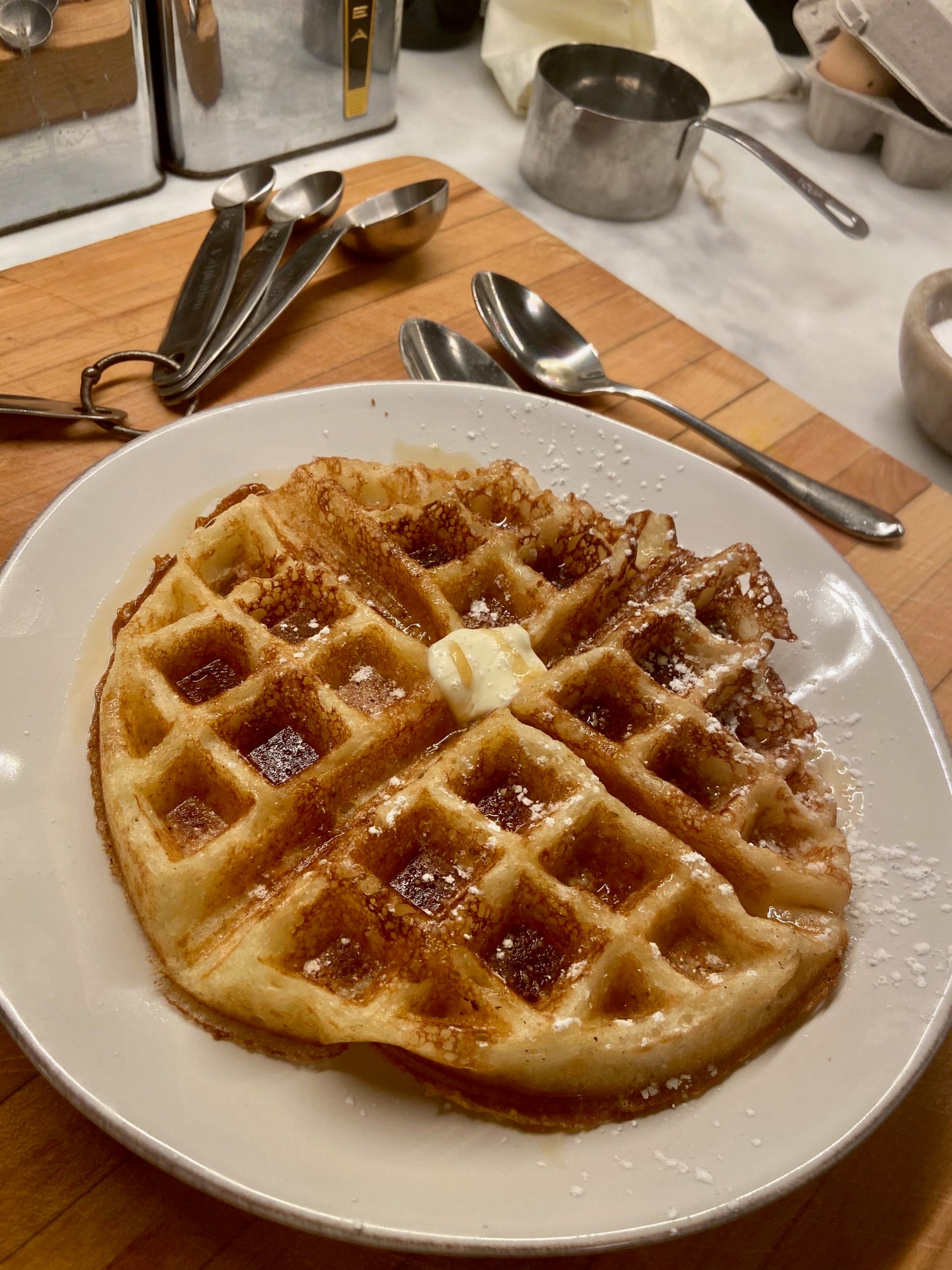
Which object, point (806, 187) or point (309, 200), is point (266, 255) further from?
point (806, 187)

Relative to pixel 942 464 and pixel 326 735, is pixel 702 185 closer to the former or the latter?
pixel 942 464

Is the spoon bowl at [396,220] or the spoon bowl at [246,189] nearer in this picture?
the spoon bowl at [396,220]

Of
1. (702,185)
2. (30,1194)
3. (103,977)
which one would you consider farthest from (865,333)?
(30,1194)

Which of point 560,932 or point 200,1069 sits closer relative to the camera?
point 200,1069

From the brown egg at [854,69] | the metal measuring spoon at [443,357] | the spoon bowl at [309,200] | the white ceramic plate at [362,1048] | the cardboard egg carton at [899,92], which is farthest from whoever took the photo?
the brown egg at [854,69]

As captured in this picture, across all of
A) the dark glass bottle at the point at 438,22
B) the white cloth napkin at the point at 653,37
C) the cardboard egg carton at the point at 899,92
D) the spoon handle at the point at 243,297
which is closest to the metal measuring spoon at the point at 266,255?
the spoon handle at the point at 243,297

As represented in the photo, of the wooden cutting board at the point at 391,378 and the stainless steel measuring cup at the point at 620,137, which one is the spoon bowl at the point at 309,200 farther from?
the stainless steel measuring cup at the point at 620,137
